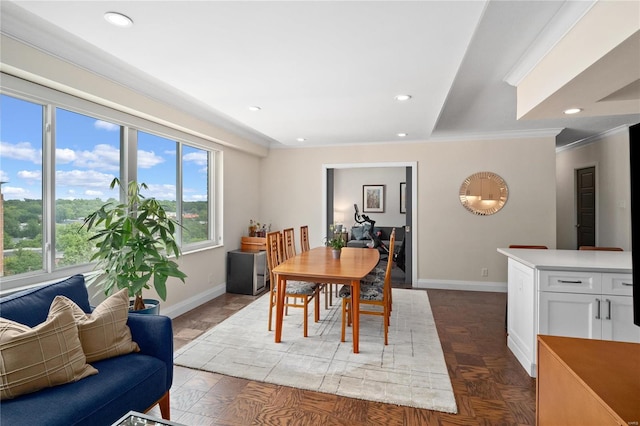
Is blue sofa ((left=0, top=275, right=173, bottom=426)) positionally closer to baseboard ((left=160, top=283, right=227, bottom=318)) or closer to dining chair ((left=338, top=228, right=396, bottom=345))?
dining chair ((left=338, top=228, right=396, bottom=345))

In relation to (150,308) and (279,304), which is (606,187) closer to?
(279,304)

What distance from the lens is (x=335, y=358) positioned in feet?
8.94

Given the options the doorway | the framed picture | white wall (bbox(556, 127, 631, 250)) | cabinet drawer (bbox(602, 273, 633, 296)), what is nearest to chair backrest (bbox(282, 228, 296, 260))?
the doorway

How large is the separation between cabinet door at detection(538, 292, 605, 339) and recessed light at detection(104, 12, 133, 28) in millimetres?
3294

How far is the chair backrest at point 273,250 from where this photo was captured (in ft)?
11.0

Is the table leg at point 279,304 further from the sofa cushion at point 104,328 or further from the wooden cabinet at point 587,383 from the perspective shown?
the wooden cabinet at point 587,383

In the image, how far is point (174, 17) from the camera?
1.77 m

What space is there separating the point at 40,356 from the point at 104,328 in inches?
13.2

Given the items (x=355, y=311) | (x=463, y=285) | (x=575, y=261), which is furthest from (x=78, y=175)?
(x=463, y=285)

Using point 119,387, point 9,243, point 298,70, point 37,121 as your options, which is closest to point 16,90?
point 37,121

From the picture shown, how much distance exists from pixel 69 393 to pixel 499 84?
12.4 ft

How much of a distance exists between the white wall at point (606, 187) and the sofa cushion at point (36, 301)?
588 centimetres

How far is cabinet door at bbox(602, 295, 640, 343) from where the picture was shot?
2258 millimetres

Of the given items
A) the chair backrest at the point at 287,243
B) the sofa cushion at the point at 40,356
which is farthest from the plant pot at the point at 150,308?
the chair backrest at the point at 287,243
